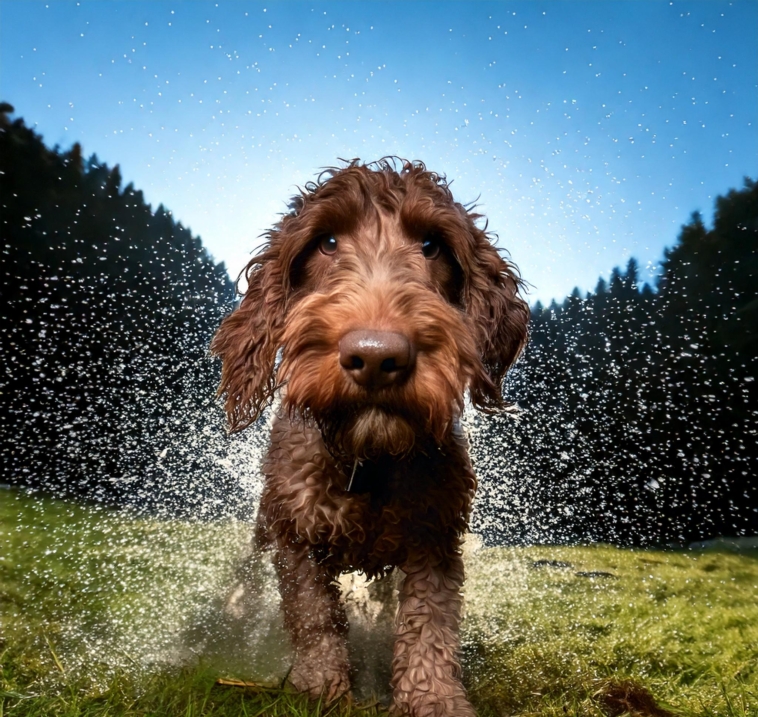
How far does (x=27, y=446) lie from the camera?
6070mm

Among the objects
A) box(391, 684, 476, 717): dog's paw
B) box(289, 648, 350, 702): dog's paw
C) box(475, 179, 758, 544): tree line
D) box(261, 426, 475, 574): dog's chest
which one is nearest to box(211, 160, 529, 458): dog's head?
box(261, 426, 475, 574): dog's chest

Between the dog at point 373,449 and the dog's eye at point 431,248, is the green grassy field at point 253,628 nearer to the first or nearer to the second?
the dog at point 373,449

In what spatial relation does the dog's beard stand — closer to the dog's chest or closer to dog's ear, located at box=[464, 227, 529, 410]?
the dog's chest

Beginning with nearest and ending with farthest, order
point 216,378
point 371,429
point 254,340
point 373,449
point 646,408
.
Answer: point 371,429
point 373,449
point 254,340
point 216,378
point 646,408

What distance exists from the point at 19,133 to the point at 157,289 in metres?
2.13

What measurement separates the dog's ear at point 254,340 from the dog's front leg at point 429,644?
1.07 meters

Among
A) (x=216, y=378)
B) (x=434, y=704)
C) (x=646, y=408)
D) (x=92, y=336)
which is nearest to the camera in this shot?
(x=434, y=704)

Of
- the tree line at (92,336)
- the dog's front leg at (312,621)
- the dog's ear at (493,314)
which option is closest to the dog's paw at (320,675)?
the dog's front leg at (312,621)

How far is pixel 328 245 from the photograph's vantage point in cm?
269

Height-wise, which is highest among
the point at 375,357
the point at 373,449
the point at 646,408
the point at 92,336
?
the point at 646,408

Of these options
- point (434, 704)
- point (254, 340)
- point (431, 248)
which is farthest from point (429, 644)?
point (431, 248)

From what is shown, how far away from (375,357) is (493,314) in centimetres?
121

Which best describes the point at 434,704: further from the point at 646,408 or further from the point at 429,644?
the point at 646,408

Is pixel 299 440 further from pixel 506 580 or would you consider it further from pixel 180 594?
pixel 506 580
